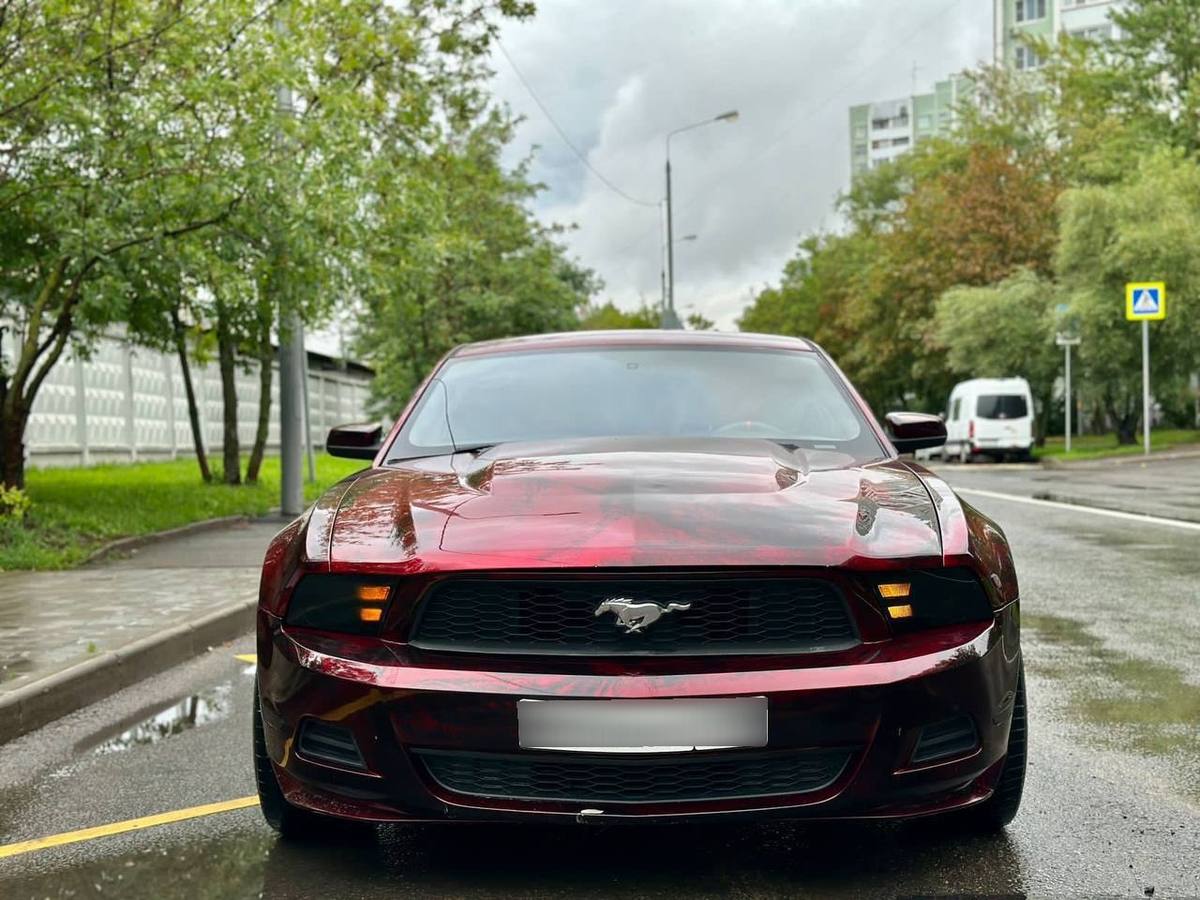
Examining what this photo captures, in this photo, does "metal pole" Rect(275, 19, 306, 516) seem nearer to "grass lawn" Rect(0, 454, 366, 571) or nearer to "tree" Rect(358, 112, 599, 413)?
"grass lawn" Rect(0, 454, 366, 571)

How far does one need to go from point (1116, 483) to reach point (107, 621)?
17078mm

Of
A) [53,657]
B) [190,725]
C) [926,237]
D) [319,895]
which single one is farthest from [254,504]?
[926,237]

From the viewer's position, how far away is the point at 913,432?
507 cm

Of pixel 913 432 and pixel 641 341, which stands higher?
pixel 641 341

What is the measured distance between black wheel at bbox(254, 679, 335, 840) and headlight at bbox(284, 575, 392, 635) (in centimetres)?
38

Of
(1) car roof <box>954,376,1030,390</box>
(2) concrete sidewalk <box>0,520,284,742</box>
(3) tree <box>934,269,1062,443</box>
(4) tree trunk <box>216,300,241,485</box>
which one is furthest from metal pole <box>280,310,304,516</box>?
(3) tree <box>934,269,1062,443</box>

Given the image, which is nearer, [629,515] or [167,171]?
[629,515]

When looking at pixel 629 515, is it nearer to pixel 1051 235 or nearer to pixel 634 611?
pixel 634 611

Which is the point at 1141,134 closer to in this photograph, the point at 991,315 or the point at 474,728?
the point at 991,315

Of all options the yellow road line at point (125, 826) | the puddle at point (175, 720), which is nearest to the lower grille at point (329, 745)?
the yellow road line at point (125, 826)

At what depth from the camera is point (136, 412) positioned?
2422 centimetres

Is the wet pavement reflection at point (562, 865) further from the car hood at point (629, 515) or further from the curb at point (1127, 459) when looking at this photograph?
the curb at point (1127, 459)

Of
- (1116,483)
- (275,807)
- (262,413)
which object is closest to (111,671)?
(275,807)

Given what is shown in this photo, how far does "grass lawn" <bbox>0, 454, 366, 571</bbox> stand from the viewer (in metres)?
11.2
